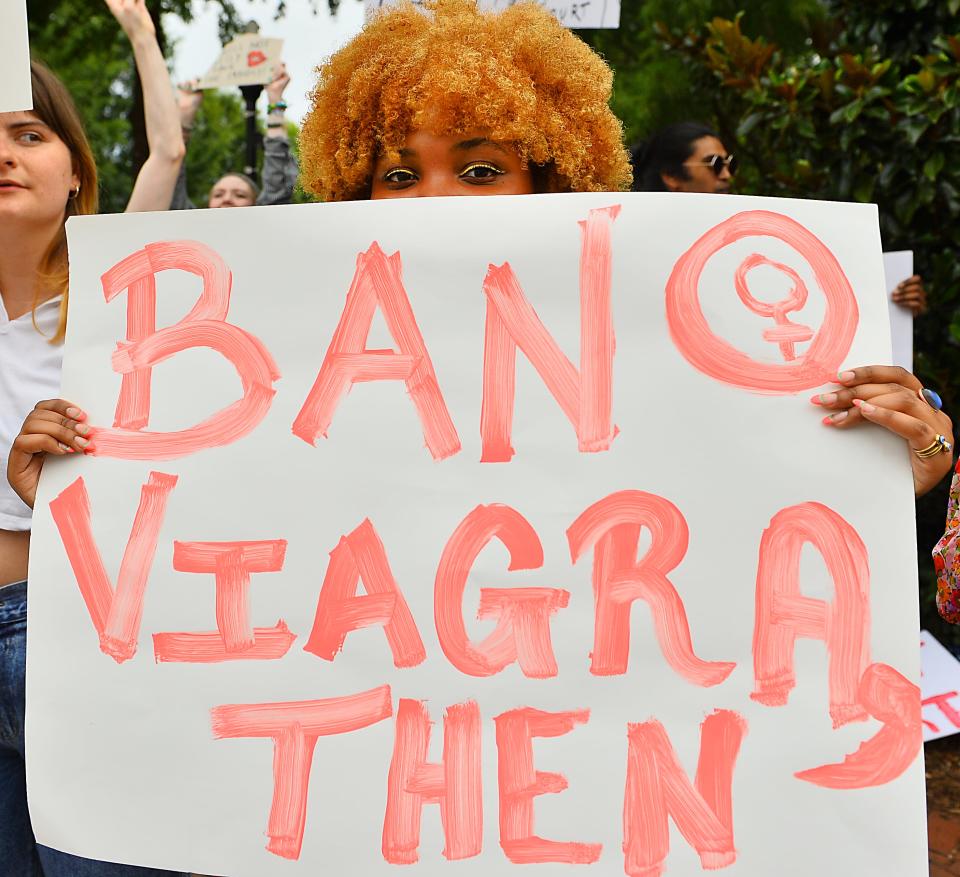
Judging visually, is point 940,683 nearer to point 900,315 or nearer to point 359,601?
point 900,315

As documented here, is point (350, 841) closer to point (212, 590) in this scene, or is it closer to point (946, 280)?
point (212, 590)

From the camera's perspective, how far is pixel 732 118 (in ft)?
20.5

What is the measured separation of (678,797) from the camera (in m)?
1.33

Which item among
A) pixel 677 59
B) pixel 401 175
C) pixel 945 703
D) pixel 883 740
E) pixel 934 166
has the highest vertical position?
pixel 401 175

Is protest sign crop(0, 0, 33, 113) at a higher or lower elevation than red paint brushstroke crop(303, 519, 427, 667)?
higher

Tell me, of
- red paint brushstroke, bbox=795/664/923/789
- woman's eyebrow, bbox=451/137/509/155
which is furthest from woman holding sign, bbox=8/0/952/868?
red paint brushstroke, bbox=795/664/923/789

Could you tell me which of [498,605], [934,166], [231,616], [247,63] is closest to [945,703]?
[934,166]

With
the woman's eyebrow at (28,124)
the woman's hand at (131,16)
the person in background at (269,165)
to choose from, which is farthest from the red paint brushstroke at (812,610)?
the person in background at (269,165)

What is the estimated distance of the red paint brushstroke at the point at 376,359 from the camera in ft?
4.73

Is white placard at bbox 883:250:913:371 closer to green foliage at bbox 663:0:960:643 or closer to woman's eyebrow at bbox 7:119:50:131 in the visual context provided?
green foliage at bbox 663:0:960:643

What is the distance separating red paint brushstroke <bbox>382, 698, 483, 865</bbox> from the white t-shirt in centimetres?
75

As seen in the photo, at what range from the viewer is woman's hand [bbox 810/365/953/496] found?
135 cm

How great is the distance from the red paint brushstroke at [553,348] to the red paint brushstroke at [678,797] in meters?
0.44

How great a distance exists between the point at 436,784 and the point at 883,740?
0.60 meters
